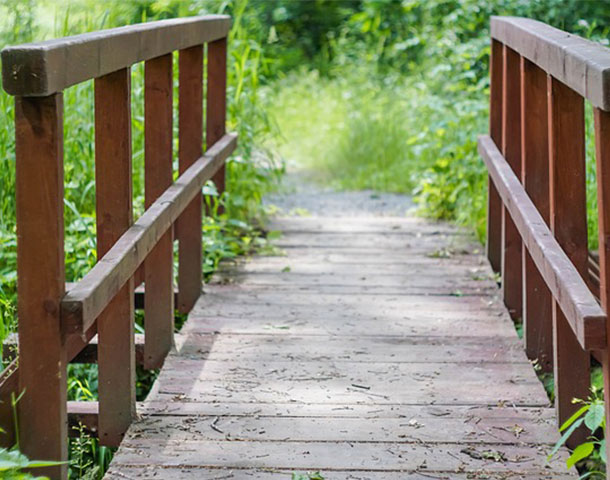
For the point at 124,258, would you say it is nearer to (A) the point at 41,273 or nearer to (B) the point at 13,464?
(A) the point at 41,273

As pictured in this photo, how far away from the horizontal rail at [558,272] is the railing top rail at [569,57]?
0.48 metres

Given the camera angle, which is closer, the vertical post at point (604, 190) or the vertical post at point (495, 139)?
the vertical post at point (604, 190)

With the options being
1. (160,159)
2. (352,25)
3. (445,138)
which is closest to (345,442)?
(160,159)

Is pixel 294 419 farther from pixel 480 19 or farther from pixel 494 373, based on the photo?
pixel 480 19

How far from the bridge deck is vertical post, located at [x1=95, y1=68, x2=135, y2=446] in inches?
3.7

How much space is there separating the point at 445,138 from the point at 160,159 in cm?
364

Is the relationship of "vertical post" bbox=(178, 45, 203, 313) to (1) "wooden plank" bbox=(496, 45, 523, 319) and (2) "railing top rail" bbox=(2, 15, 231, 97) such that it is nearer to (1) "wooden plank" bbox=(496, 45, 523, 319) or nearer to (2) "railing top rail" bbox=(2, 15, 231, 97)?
(2) "railing top rail" bbox=(2, 15, 231, 97)

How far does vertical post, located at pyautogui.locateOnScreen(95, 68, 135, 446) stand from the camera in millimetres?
3250

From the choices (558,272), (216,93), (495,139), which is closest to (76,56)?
(558,272)

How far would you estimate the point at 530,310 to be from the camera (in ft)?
13.8

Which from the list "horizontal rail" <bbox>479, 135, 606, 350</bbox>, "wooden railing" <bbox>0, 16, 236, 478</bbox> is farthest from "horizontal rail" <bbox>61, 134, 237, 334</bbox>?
"horizontal rail" <bbox>479, 135, 606, 350</bbox>

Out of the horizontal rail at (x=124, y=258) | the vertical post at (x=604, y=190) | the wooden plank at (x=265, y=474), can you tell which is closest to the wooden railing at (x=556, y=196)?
the vertical post at (x=604, y=190)

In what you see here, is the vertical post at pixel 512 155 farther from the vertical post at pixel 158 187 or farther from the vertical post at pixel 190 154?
the vertical post at pixel 158 187

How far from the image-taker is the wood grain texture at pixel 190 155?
4.93 m
